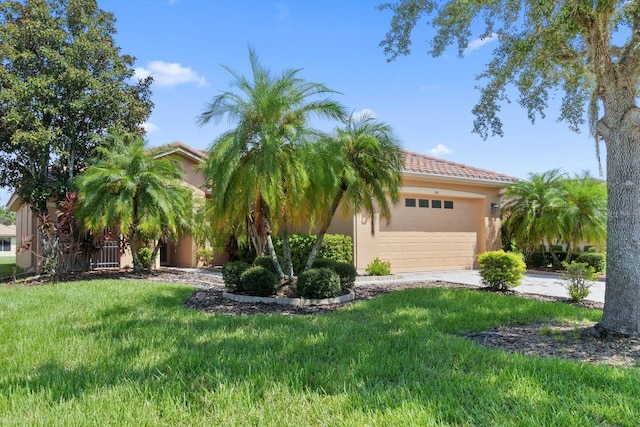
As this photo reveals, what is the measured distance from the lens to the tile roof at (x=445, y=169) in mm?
16500

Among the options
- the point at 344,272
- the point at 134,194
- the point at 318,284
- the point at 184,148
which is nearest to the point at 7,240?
the point at 184,148

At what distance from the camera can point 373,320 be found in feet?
23.0

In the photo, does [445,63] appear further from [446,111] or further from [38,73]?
[38,73]

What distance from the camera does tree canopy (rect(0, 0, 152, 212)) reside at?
13.7 meters

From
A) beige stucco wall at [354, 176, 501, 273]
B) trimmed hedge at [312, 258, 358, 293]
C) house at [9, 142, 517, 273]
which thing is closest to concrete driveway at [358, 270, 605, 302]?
beige stucco wall at [354, 176, 501, 273]

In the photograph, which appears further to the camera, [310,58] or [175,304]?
[310,58]

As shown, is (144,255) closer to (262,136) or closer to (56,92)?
(56,92)

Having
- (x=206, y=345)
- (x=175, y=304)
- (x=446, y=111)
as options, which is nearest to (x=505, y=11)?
(x=446, y=111)

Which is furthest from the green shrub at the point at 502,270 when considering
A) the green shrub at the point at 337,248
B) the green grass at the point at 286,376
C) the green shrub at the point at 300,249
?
the green shrub at the point at 300,249

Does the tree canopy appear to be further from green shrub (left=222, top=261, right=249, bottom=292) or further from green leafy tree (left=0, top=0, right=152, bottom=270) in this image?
green shrub (left=222, top=261, right=249, bottom=292)

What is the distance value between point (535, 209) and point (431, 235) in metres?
4.29

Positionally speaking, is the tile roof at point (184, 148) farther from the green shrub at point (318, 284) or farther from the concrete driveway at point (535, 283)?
the green shrub at point (318, 284)

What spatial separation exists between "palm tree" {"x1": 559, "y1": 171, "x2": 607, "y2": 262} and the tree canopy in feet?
54.1

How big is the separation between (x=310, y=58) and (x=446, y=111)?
425 cm
